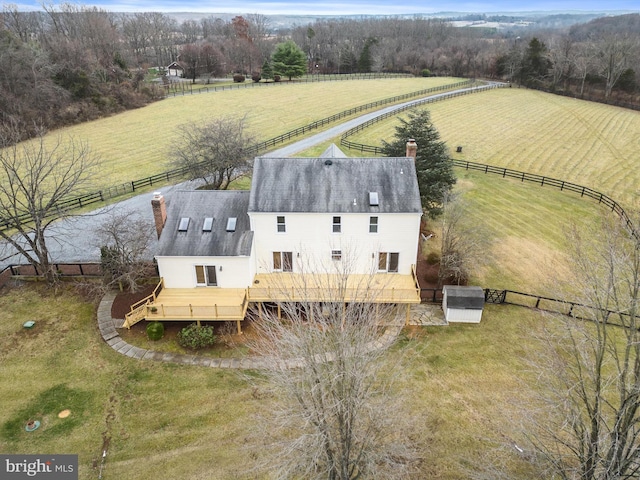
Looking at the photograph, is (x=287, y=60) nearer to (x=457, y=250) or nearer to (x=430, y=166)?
(x=430, y=166)

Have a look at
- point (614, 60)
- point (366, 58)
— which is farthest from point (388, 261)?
point (366, 58)

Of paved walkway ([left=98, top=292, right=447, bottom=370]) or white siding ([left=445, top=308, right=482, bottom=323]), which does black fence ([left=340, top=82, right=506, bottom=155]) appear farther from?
white siding ([left=445, top=308, right=482, bottom=323])

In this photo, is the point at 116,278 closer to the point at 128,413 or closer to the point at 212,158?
the point at 128,413

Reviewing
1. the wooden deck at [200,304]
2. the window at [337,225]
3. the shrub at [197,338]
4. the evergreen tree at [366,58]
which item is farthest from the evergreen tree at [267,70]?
the shrub at [197,338]

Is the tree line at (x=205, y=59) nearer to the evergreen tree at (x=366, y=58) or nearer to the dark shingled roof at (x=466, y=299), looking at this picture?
the evergreen tree at (x=366, y=58)

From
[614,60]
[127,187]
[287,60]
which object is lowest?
[127,187]
